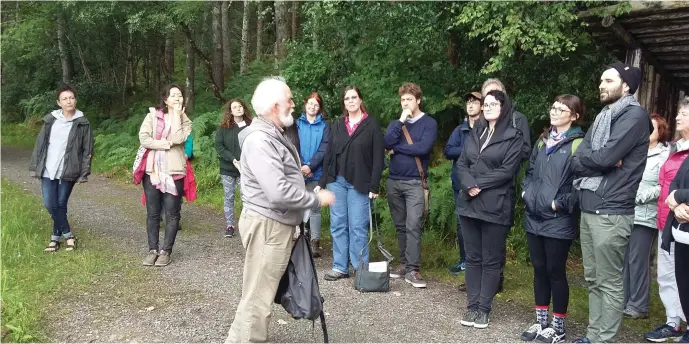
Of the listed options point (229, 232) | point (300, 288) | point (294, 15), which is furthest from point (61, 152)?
point (294, 15)

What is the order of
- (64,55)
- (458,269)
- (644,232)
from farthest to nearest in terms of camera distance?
1. (64,55)
2. (458,269)
3. (644,232)

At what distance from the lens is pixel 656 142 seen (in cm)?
573

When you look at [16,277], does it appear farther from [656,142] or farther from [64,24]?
[64,24]

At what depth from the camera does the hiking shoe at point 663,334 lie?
507 centimetres

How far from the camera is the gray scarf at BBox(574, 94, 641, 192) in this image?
4.33 meters

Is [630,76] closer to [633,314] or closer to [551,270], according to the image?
[551,270]

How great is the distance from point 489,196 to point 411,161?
1.34 m

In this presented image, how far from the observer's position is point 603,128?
439cm

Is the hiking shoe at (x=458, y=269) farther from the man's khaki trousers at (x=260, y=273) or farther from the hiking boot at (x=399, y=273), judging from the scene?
the man's khaki trousers at (x=260, y=273)

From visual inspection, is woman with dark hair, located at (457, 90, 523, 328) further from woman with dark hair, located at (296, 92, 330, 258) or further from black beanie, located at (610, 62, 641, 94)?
woman with dark hair, located at (296, 92, 330, 258)

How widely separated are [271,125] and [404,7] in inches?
189

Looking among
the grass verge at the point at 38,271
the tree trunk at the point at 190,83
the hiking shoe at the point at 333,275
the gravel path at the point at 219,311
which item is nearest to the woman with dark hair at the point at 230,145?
the gravel path at the point at 219,311

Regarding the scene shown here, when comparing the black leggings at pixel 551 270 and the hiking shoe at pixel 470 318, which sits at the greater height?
the black leggings at pixel 551 270

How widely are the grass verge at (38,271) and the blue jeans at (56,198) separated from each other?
313mm
